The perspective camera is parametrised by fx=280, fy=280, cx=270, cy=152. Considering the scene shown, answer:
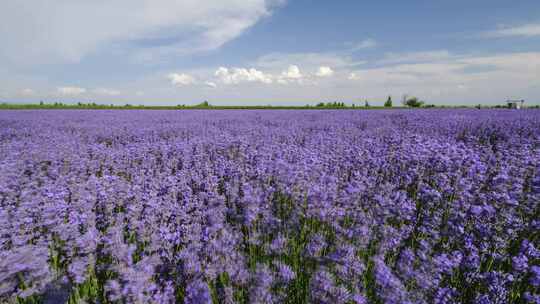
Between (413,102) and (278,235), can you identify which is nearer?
(278,235)

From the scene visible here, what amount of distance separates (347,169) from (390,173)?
75 cm

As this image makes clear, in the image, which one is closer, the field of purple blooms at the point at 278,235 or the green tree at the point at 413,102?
the field of purple blooms at the point at 278,235

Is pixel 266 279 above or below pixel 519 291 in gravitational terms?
above

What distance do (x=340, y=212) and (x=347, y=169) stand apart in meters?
1.88

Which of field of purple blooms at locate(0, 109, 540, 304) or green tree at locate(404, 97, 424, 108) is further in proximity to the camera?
green tree at locate(404, 97, 424, 108)

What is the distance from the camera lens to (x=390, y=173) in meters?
4.39

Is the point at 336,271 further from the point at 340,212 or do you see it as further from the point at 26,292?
the point at 26,292

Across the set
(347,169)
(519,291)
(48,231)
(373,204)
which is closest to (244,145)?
(347,169)

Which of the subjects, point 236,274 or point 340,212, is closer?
point 236,274

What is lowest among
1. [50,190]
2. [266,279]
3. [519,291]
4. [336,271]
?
[519,291]

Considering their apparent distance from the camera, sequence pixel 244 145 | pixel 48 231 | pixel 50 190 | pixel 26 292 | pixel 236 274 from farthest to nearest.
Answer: pixel 244 145 → pixel 50 190 → pixel 48 231 → pixel 236 274 → pixel 26 292

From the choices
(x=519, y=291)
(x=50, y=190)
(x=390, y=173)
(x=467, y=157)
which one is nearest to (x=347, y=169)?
(x=390, y=173)

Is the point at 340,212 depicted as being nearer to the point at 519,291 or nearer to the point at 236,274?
the point at 236,274

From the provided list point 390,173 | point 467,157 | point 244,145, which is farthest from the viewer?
point 244,145
